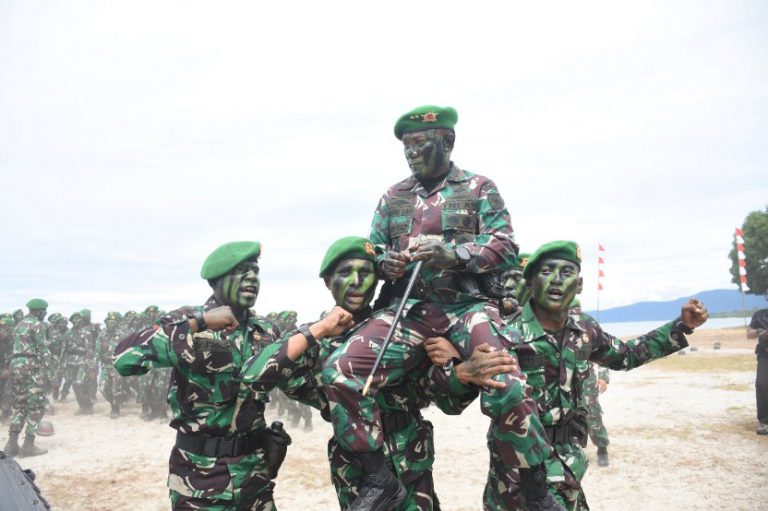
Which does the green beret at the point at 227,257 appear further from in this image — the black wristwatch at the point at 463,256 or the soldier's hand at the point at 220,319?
the black wristwatch at the point at 463,256

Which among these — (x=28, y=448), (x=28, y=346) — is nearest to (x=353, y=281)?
(x=28, y=448)

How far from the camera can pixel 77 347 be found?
1848 centimetres

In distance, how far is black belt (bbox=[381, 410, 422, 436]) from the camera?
4180 mm

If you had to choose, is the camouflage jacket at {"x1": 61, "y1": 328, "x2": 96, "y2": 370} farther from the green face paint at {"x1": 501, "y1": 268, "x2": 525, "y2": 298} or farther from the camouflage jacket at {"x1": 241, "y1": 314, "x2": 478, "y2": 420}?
the camouflage jacket at {"x1": 241, "y1": 314, "x2": 478, "y2": 420}

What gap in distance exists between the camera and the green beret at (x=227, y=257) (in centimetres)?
423

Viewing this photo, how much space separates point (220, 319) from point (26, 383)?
1053cm

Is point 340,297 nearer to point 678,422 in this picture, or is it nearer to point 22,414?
point 22,414

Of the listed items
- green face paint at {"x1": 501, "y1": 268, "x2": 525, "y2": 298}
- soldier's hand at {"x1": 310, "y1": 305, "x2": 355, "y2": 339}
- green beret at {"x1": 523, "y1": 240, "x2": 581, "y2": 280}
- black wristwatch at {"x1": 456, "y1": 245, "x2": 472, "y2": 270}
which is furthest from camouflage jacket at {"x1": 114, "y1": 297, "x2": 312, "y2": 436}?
green face paint at {"x1": 501, "y1": 268, "x2": 525, "y2": 298}

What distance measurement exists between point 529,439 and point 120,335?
16883mm

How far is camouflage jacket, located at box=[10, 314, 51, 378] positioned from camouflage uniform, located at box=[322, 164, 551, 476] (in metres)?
11.0

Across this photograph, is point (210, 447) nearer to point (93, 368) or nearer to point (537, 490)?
point (537, 490)

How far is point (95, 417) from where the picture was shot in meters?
16.3

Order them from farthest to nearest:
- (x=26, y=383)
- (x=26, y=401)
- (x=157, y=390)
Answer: (x=157, y=390) < (x=26, y=383) < (x=26, y=401)

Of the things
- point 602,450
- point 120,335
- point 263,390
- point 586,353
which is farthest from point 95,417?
point 586,353
